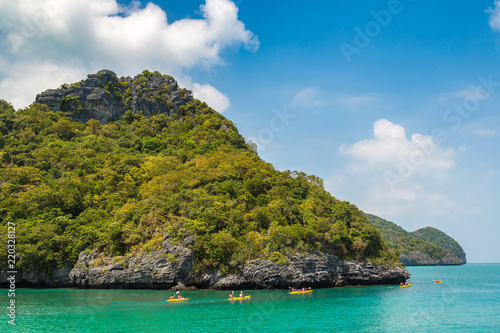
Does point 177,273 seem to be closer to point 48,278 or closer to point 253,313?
point 253,313

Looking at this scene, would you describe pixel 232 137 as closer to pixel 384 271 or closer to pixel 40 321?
pixel 384 271

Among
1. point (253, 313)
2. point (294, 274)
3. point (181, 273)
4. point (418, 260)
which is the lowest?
point (418, 260)

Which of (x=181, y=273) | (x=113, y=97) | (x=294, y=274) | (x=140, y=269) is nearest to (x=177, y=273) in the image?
(x=181, y=273)

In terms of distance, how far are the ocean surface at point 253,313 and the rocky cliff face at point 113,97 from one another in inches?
2401

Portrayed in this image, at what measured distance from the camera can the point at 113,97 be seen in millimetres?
93312

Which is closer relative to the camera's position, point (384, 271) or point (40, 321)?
point (40, 321)

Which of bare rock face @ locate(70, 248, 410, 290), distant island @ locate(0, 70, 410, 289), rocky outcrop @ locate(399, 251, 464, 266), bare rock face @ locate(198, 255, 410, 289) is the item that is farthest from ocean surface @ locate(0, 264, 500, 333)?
rocky outcrop @ locate(399, 251, 464, 266)

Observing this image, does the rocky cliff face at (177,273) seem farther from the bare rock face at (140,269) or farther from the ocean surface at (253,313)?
Result: the ocean surface at (253,313)

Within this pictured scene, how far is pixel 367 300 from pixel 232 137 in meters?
48.5

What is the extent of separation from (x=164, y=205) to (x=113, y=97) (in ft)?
187

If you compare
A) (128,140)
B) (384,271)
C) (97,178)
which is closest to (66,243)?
(97,178)

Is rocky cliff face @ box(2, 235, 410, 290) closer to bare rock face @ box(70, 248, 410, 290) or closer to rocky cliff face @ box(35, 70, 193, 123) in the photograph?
bare rock face @ box(70, 248, 410, 290)

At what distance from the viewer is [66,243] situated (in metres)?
47.0

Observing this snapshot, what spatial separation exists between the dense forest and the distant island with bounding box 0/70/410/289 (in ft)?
0.55
